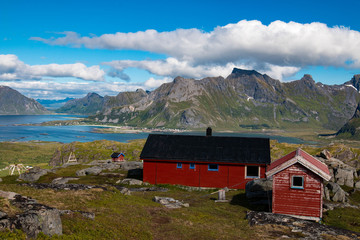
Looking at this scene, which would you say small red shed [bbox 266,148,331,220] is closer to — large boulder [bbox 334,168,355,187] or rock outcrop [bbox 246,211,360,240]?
rock outcrop [bbox 246,211,360,240]

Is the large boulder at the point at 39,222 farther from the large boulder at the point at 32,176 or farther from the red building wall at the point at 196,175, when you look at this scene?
the large boulder at the point at 32,176

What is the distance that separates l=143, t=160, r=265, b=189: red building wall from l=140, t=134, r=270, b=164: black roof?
93 cm

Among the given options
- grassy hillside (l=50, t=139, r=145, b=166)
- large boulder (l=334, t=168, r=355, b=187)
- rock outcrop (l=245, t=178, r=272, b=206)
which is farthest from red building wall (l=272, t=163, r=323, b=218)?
grassy hillside (l=50, t=139, r=145, b=166)

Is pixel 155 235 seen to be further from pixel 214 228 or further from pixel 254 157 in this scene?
pixel 254 157

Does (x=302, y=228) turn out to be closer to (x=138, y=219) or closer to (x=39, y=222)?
(x=138, y=219)

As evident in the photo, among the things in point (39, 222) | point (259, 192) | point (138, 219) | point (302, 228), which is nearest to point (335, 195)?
point (259, 192)

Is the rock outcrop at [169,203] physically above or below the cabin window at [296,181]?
below

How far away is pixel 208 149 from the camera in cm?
4606

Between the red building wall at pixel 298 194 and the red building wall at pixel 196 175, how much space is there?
15196 millimetres

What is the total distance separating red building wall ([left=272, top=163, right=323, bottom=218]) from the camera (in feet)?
90.0

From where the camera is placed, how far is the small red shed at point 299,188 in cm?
2734

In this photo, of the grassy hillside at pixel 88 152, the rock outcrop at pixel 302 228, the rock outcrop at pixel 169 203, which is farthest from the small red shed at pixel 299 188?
the grassy hillside at pixel 88 152

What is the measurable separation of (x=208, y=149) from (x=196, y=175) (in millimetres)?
4480

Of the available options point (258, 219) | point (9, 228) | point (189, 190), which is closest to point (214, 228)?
point (258, 219)
